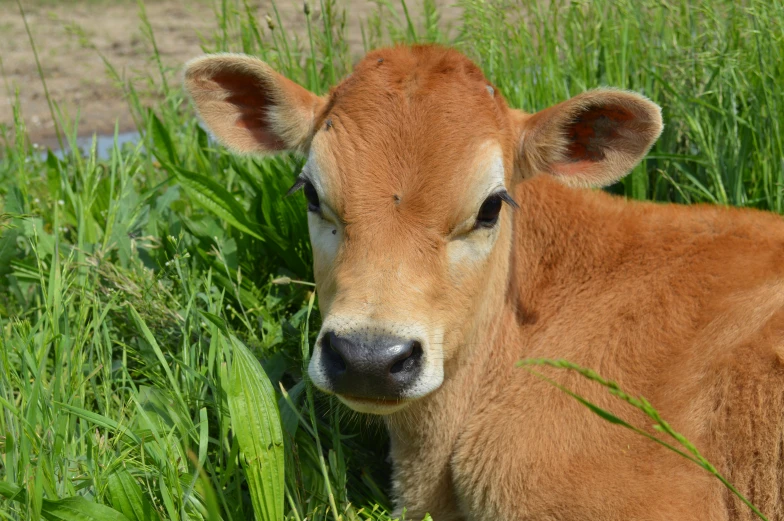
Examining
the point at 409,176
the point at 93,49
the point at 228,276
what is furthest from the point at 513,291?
the point at 93,49

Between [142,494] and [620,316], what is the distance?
2008 mm

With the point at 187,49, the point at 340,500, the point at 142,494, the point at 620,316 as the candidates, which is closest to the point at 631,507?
the point at 620,316

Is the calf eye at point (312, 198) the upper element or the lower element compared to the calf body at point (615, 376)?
upper

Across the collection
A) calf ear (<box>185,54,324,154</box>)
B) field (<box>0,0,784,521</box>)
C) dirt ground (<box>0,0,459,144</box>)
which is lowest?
dirt ground (<box>0,0,459,144</box>)

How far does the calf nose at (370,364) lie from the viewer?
3.02 metres

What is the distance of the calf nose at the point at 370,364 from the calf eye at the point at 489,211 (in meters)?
0.64

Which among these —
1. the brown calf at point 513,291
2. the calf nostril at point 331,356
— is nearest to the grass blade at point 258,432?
the brown calf at point 513,291

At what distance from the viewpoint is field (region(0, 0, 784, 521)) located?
342cm

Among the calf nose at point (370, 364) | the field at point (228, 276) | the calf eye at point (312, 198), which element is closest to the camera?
the calf nose at point (370, 364)

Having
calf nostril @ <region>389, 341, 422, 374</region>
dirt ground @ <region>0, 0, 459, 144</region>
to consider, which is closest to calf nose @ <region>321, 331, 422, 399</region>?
calf nostril @ <region>389, 341, 422, 374</region>

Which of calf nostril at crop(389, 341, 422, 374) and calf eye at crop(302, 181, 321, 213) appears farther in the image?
calf eye at crop(302, 181, 321, 213)

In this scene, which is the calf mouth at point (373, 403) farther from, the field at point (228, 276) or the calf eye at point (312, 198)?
the calf eye at point (312, 198)

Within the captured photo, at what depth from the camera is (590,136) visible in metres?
3.86

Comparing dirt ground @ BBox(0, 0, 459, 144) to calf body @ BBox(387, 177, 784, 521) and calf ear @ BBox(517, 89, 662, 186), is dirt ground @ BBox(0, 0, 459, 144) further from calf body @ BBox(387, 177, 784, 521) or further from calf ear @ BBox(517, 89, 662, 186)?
calf body @ BBox(387, 177, 784, 521)
